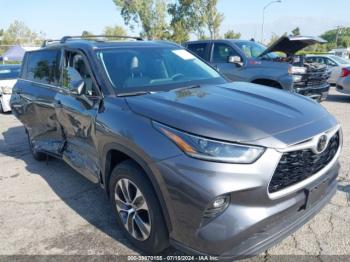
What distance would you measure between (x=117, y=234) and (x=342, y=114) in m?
7.16

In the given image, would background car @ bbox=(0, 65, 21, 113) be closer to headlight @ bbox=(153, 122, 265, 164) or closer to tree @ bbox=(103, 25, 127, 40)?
headlight @ bbox=(153, 122, 265, 164)

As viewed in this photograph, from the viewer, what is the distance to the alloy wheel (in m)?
2.69

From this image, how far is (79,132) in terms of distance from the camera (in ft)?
12.2

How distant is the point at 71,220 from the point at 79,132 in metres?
0.95

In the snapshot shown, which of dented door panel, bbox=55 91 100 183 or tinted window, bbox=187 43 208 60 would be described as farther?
tinted window, bbox=187 43 208 60

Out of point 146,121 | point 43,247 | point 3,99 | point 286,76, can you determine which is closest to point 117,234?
point 43,247

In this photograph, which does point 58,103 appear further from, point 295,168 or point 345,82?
point 345,82

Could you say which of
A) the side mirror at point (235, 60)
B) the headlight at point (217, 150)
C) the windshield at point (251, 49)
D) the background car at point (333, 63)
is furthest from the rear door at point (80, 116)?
the background car at point (333, 63)

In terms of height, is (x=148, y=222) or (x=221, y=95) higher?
(x=221, y=95)

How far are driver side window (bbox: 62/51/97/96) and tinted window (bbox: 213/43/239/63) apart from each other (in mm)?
5195

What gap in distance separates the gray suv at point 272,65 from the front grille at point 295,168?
5.27m

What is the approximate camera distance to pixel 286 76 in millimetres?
7441

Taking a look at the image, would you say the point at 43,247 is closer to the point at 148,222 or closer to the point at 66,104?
the point at 148,222

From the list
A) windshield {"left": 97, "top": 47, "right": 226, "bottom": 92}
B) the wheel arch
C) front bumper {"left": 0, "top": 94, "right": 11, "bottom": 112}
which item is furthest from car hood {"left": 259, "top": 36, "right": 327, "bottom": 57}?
front bumper {"left": 0, "top": 94, "right": 11, "bottom": 112}
